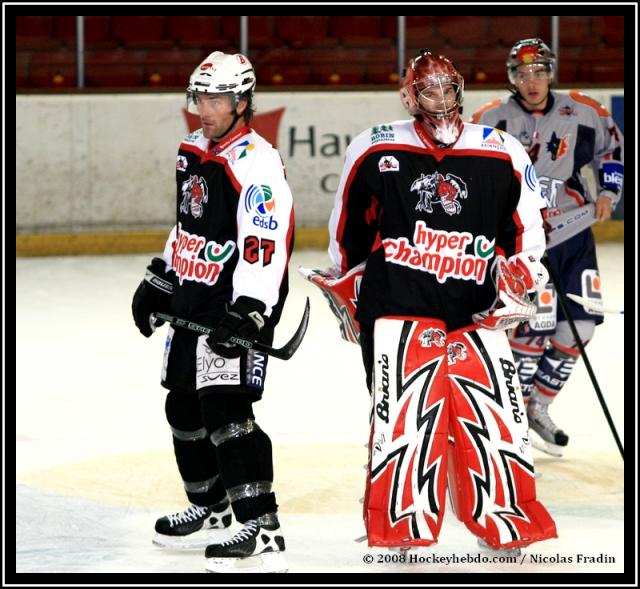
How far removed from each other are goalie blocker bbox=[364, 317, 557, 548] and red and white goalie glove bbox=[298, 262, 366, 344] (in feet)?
0.72

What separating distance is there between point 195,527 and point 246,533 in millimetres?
402

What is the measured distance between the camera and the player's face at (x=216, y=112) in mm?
4191

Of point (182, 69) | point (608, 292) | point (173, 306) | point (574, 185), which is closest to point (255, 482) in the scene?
point (173, 306)

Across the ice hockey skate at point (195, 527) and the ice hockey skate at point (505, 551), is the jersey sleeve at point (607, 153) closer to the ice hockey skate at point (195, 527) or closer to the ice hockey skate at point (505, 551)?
the ice hockey skate at point (505, 551)

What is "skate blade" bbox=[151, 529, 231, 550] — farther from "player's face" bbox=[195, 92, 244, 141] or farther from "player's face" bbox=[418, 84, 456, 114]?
"player's face" bbox=[418, 84, 456, 114]

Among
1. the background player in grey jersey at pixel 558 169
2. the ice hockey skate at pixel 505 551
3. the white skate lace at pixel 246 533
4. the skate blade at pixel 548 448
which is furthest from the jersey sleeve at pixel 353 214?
the skate blade at pixel 548 448

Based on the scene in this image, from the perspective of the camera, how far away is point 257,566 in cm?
416

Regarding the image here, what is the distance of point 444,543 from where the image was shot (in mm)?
4410

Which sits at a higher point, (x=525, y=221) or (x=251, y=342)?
(x=525, y=221)

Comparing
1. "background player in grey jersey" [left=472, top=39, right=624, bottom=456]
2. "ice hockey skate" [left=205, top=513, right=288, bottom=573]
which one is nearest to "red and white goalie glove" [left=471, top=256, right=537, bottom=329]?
"ice hockey skate" [left=205, top=513, right=288, bottom=573]

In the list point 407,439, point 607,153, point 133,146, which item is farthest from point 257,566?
point 133,146

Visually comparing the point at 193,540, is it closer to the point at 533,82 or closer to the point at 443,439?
the point at 443,439

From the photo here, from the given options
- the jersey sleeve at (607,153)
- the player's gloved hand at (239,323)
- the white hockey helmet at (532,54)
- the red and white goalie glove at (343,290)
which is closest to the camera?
the player's gloved hand at (239,323)

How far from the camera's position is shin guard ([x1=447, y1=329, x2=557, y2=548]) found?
414cm
